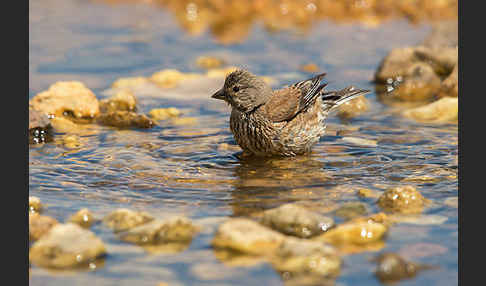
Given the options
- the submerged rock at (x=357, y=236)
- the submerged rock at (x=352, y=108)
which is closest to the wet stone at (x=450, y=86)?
the submerged rock at (x=352, y=108)

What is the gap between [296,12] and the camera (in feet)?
48.4

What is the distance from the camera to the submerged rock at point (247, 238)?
5582 millimetres

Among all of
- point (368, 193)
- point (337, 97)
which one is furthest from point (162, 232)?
point (337, 97)

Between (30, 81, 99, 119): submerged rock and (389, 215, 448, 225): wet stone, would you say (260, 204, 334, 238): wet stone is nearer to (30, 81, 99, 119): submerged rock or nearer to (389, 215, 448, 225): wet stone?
(389, 215, 448, 225): wet stone

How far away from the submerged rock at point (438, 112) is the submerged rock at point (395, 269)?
4340 mm

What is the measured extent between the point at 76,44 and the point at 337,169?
6815 millimetres

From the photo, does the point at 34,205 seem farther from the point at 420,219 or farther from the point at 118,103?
the point at 118,103

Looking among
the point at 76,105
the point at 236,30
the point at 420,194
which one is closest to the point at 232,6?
the point at 236,30

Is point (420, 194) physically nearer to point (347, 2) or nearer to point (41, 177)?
point (41, 177)

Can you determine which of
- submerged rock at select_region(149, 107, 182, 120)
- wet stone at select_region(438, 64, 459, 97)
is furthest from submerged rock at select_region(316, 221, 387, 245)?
wet stone at select_region(438, 64, 459, 97)

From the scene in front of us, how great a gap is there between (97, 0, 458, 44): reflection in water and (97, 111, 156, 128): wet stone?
5.12m

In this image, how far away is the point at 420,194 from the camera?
6641 mm

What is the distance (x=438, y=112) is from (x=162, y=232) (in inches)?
194

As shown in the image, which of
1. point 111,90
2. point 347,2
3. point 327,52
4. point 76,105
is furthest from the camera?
point 347,2
